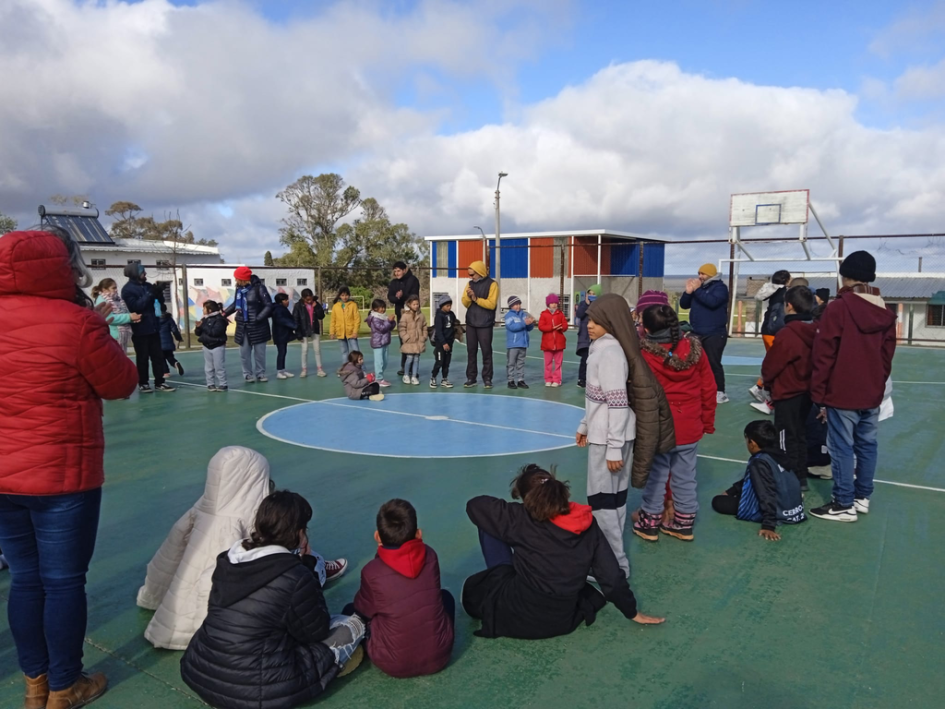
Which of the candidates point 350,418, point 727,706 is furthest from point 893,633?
point 350,418

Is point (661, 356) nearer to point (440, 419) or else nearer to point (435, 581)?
point (435, 581)

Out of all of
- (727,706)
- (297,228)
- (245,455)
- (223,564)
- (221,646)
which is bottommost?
(727,706)

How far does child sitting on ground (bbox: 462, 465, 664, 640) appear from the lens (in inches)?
136

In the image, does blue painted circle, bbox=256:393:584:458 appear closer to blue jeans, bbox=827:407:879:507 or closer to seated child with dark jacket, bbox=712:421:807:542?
seated child with dark jacket, bbox=712:421:807:542

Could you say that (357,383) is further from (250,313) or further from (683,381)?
(683,381)

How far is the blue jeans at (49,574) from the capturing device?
2.83m

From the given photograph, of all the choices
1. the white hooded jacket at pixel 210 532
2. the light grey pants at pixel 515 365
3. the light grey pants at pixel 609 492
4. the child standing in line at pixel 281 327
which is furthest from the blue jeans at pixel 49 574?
the child standing in line at pixel 281 327

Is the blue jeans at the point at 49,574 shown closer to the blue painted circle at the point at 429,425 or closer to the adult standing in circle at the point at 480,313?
the blue painted circle at the point at 429,425

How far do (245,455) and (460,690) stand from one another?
4.83 ft

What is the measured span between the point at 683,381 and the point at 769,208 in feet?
75.6

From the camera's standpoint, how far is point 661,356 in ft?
15.1

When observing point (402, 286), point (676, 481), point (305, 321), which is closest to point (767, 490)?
point (676, 481)

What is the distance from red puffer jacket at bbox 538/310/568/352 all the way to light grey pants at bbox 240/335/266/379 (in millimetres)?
4881

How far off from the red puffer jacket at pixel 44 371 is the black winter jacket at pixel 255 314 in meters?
8.82
